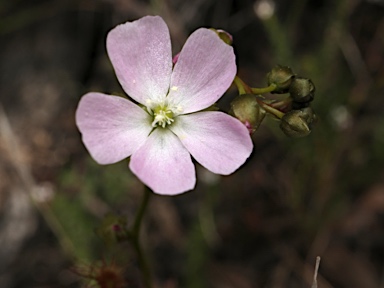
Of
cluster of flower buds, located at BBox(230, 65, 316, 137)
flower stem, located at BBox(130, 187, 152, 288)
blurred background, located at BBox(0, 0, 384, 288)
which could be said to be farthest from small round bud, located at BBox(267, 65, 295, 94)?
blurred background, located at BBox(0, 0, 384, 288)

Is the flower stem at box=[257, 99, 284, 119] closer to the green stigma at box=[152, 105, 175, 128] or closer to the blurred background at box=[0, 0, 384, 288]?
the green stigma at box=[152, 105, 175, 128]

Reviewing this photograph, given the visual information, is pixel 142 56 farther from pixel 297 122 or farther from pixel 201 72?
pixel 297 122

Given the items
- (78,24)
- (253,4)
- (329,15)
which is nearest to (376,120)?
(329,15)

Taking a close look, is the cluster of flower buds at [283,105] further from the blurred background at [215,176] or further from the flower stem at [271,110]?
the blurred background at [215,176]

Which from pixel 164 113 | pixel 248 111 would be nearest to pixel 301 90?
pixel 248 111

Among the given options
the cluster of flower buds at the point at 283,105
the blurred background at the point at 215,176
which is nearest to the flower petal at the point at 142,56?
the cluster of flower buds at the point at 283,105

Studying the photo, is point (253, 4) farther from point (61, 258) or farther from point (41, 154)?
point (61, 258)
